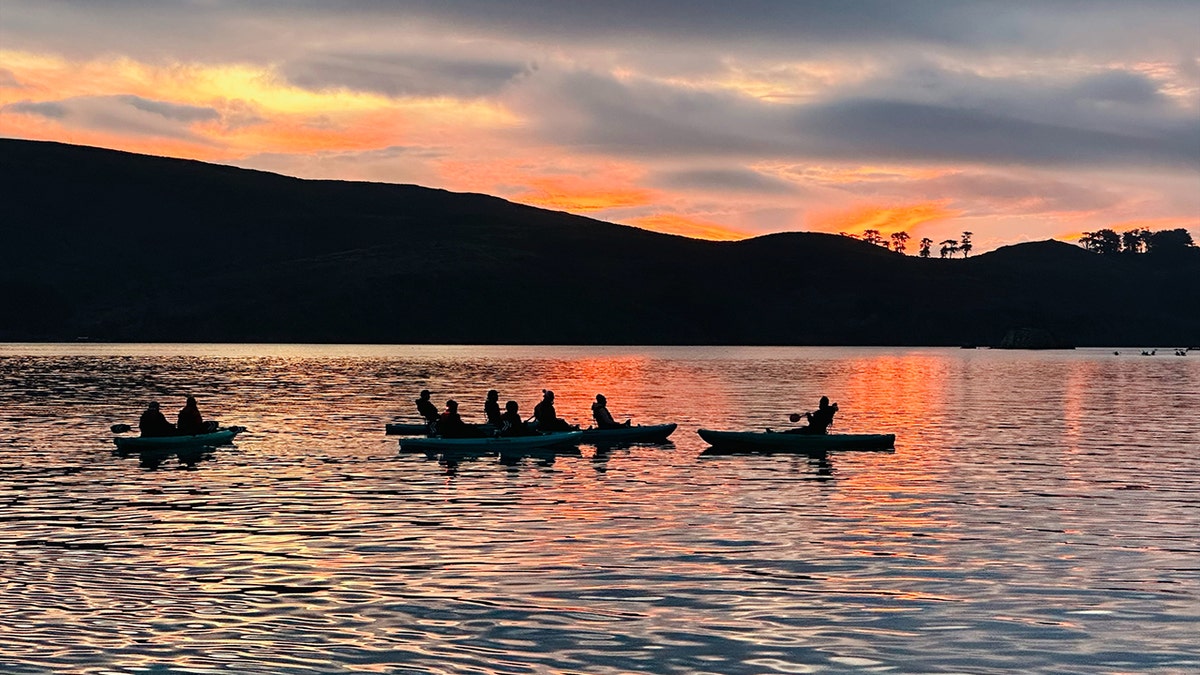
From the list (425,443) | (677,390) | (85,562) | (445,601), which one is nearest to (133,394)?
(677,390)

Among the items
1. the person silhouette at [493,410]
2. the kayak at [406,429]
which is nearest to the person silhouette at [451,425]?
the person silhouette at [493,410]

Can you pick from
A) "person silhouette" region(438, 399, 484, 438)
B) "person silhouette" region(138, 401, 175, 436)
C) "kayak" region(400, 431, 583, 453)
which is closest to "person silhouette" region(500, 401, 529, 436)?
"kayak" region(400, 431, 583, 453)

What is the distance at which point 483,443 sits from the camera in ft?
166

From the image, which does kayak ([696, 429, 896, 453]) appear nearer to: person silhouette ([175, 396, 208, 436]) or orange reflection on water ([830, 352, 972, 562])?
orange reflection on water ([830, 352, 972, 562])

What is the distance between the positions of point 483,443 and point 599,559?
24.4 meters

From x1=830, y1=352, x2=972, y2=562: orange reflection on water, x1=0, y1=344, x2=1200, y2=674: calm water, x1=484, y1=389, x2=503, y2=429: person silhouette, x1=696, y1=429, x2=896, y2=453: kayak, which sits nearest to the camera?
x1=0, y1=344, x2=1200, y2=674: calm water

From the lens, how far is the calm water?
1889 cm

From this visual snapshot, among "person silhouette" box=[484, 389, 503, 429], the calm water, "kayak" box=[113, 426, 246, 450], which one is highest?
"person silhouette" box=[484, 389, 503, 429]

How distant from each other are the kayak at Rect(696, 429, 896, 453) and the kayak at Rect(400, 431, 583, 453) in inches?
224

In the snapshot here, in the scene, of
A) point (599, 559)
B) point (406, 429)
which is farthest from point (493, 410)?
point (599, 559)

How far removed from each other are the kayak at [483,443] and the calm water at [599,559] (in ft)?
3.86

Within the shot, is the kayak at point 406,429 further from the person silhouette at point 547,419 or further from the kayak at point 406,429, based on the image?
the person silhouette at point 547,419

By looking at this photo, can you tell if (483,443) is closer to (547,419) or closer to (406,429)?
(547,419)

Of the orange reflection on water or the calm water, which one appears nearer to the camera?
the calm water
